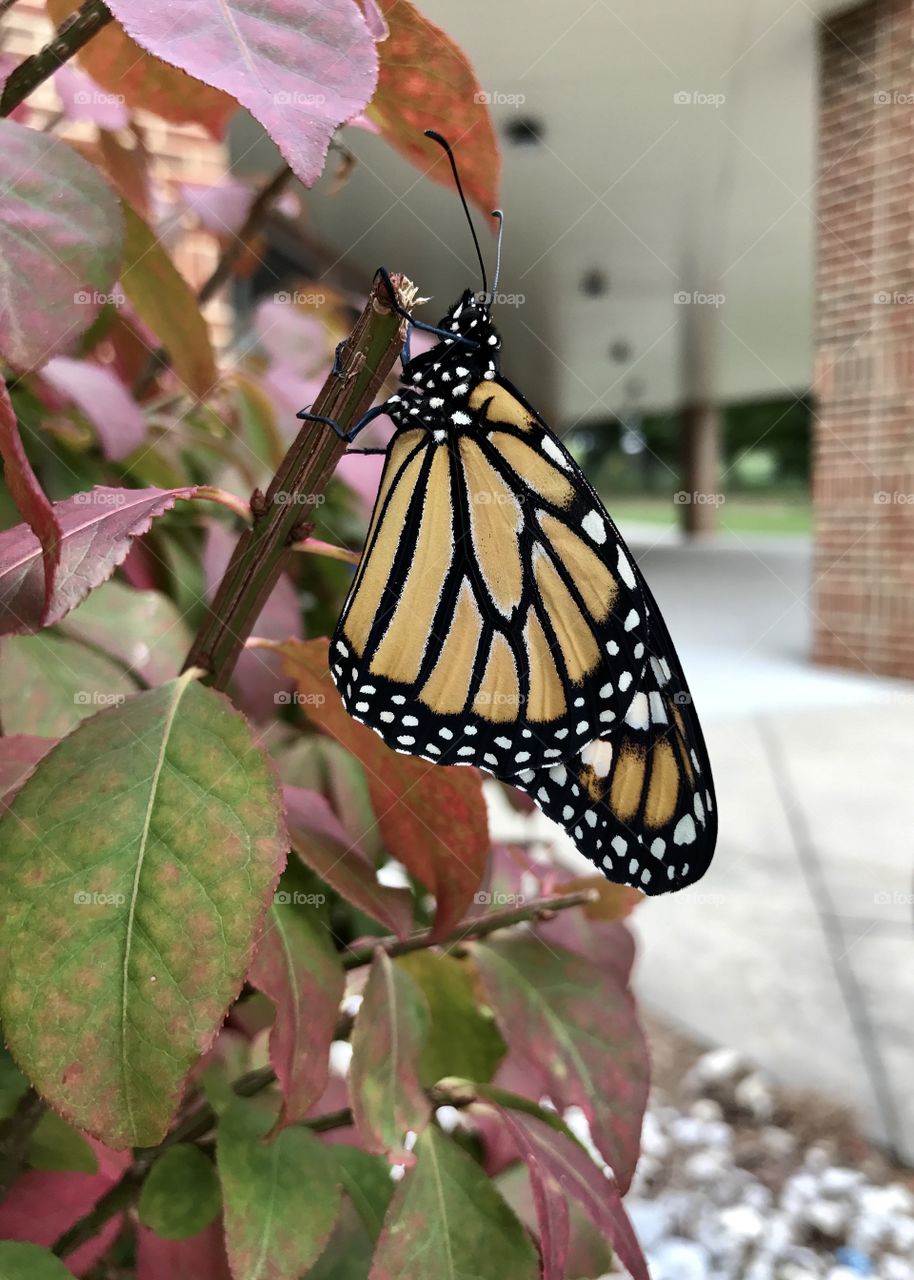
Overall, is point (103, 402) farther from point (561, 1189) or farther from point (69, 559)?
point (561, 1189)

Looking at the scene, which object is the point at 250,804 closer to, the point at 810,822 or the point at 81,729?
the point at 81,729

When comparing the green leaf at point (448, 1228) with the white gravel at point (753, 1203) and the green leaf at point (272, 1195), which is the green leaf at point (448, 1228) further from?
the white gravel at point (753, 1203)

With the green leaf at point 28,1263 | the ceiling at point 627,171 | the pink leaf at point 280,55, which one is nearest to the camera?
the pink leaf at point 280,55

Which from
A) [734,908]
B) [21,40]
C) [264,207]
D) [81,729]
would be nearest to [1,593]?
[81,729]

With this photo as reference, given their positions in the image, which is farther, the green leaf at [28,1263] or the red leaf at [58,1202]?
the red leaf at [58,1202]

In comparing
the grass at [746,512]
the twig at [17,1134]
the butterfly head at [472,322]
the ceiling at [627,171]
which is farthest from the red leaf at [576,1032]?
the grass at [746,512]

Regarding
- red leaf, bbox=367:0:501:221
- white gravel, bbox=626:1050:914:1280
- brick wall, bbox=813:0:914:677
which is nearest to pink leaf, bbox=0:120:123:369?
red leaf, bbox=367:0:501:221

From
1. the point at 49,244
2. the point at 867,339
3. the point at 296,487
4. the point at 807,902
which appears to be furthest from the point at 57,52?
the point at 867,339

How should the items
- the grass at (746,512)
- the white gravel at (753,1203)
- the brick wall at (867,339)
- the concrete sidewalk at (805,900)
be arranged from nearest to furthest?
the white gravel at (753,1203) < the concrete sidewalk at (805,900) < the brick wall at (867,339) < the grass at (746,512)
